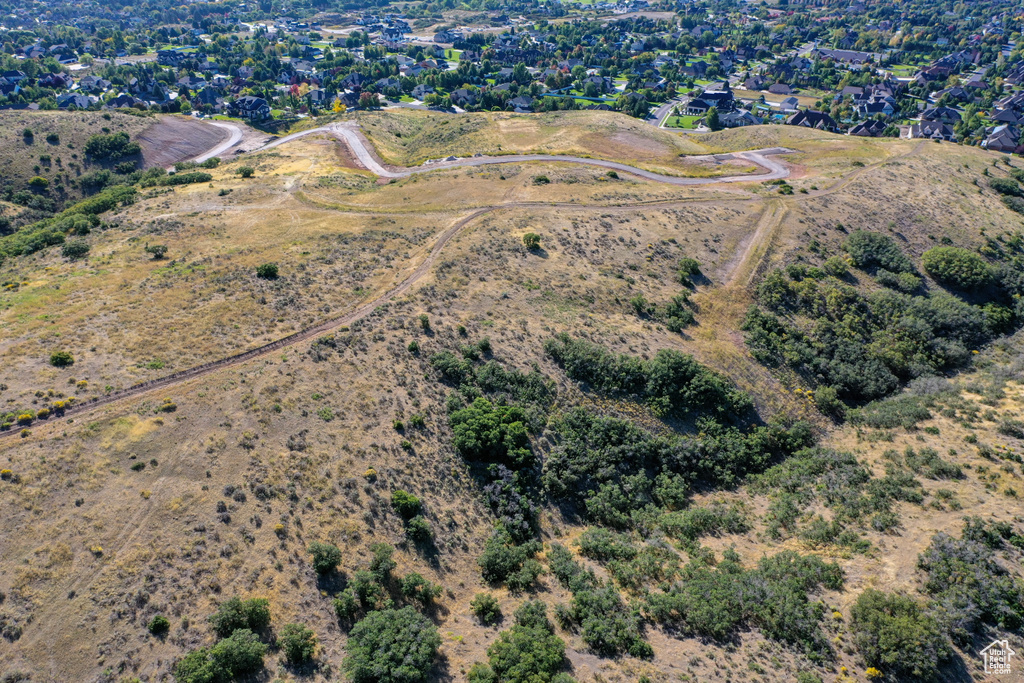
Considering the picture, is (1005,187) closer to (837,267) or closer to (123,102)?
(837,267)

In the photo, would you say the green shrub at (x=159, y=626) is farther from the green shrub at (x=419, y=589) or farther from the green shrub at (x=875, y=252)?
the green shrub at (x=875, y=252)

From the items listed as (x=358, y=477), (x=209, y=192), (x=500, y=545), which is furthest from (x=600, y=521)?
(x=209, y=192)

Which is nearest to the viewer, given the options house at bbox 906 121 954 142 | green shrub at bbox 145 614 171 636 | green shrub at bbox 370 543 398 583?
green shrub at bbox 145 614 171 636

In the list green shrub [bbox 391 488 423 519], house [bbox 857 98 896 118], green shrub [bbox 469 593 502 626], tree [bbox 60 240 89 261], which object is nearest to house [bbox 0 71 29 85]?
tree [bbox 60 240 89 261]

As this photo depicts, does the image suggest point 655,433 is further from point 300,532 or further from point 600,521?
point 300,532

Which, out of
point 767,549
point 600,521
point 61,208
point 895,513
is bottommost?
point 61,208

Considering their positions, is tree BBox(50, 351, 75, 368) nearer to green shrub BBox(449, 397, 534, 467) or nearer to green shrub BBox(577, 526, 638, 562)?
green shrub BBox(449, 397, 534, 467)
